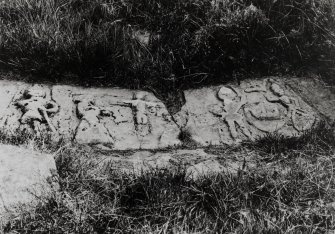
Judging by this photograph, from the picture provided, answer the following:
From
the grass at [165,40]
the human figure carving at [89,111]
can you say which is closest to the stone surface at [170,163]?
the human figure carving at [89,111]

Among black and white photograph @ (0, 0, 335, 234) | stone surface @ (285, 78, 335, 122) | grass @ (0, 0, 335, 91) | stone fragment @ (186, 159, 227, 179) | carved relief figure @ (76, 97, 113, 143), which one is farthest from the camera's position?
grass @ (0, 0, 335, 91)

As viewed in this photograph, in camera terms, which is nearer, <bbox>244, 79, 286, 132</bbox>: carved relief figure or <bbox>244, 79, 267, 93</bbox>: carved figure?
<bbox>244, 79, 286, 132</bbox>: carved relief figure

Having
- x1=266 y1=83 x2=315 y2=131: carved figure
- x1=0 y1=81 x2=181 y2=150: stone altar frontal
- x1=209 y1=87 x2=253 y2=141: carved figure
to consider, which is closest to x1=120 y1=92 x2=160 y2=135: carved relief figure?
x1=0 y1=81 x2=181 y2=150: stone altar frontal

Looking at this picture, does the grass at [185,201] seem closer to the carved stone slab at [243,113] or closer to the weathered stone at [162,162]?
the weathered stone at [162,162]

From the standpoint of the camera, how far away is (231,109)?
13.0ft

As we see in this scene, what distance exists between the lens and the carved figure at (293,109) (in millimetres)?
3756

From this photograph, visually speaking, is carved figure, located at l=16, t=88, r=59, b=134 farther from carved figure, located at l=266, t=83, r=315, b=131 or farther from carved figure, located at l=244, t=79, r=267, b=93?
carved figure, located at l=266, t=83, r=315, b=131

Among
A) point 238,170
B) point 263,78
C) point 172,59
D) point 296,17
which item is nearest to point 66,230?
point 238,170

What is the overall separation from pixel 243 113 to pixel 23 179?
6.37 feet

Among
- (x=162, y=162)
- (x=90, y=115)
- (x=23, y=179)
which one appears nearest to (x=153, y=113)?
(x=90, y=115)

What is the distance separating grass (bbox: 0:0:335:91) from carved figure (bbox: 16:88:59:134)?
295 millimetres

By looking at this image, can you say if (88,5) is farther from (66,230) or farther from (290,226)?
(290,226)

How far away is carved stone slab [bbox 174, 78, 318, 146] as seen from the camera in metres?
3.74

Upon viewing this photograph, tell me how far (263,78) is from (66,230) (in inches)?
95.8
